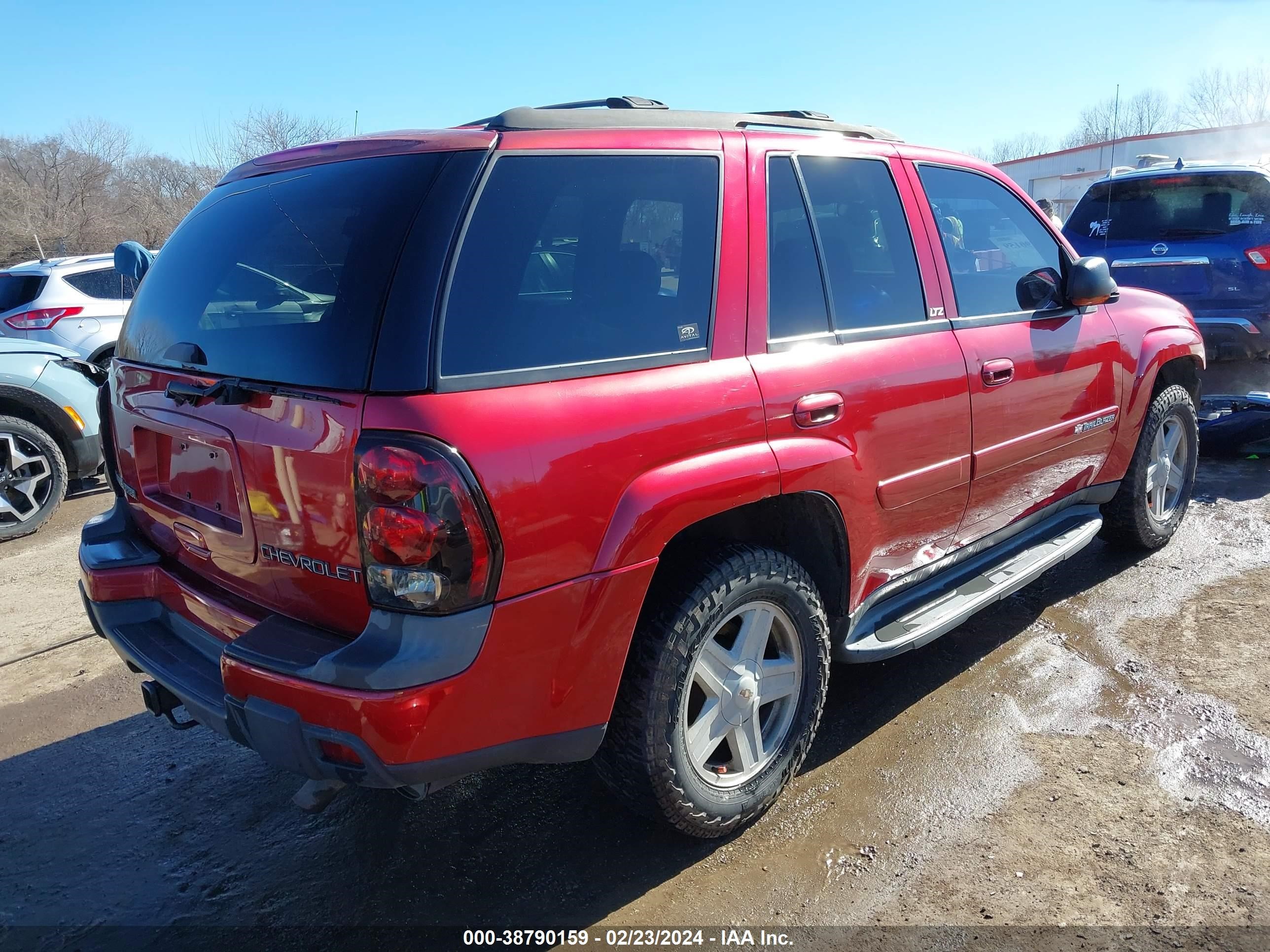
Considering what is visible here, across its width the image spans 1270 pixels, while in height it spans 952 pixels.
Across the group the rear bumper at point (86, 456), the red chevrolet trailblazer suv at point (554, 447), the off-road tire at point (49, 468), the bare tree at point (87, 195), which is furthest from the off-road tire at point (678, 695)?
the bare tree at point (87, 195)

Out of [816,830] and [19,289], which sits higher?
[19,289]

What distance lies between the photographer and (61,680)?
3.86 meters

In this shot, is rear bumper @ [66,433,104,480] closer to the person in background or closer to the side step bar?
the person in background

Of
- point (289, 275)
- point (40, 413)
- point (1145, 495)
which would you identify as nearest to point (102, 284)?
point (40, 413)

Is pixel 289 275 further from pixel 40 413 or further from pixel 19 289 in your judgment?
pixel 19 289

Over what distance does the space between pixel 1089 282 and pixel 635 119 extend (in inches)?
85.7

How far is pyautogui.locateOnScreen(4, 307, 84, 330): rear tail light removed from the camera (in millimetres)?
8609

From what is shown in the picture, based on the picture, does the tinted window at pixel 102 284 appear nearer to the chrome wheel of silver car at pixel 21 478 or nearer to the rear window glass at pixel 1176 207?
the chrome wheel of silver car at pixel 21 478

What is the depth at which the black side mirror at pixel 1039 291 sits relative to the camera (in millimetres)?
3682

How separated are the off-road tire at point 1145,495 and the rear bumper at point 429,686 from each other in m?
3.31

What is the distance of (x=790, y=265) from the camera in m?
2.80

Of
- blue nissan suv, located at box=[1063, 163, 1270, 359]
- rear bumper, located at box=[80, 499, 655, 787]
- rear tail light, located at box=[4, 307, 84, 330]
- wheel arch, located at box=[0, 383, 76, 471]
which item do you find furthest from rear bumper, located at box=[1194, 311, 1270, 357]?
rear tail light, located at box=[4, 307, 84, 330]

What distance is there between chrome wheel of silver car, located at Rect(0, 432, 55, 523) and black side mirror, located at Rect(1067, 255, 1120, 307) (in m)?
6.11

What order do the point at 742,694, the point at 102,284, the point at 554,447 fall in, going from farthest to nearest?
the point at 102,284 → the point at 742,694 → the point at 554,447
